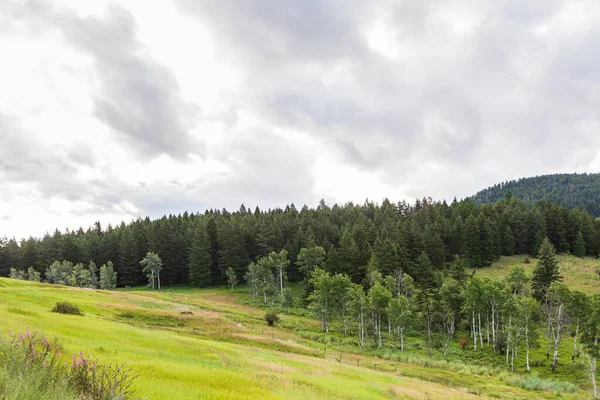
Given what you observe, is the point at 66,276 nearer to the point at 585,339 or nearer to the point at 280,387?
the point at 280,387

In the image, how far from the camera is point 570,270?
108 m

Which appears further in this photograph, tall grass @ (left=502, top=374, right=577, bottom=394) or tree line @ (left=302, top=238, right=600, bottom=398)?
tree line @ (left=302, top=238, right=600, bottom=398)

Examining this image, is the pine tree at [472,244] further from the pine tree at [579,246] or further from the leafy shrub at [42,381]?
the leafy shrub at [42,381]

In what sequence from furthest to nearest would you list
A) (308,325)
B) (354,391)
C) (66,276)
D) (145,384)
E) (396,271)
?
(66,276) → (396,271) → (308,325) → (354,391) → (145,384)

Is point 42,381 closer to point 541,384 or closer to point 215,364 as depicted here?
point 215,364

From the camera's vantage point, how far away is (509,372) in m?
50.4

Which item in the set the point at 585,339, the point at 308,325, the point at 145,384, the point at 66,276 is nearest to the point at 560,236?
the point at 585,339

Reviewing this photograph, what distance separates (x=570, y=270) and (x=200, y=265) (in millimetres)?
123847

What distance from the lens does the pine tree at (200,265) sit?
392 feet

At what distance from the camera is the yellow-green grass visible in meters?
91.0

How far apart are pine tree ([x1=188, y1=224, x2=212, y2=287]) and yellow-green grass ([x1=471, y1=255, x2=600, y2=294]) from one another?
295ft

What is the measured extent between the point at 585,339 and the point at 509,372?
14267mm

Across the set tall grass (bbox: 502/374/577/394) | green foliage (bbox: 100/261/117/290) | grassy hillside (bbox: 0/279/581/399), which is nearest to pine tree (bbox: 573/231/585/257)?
tall grass (bbox: 502/374/577/394)

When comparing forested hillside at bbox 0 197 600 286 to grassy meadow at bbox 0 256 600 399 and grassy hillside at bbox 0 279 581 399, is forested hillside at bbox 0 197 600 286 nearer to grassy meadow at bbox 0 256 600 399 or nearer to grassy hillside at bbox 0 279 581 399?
grassy meadow at bbox 0 256 600 399
